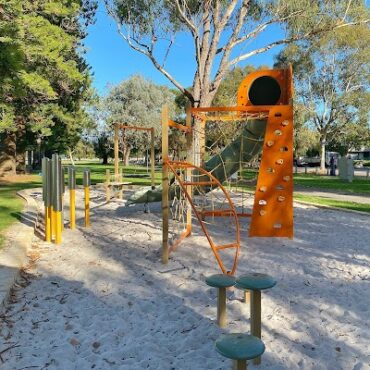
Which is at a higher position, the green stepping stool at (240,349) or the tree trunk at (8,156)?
the tree trunk at (8,156)

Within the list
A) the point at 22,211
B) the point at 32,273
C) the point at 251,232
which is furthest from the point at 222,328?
the point at 22,211

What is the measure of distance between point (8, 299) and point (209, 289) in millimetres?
2111

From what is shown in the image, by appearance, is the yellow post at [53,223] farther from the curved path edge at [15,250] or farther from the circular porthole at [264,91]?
the circular porthole at [264,91]

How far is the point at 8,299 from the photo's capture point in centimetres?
425

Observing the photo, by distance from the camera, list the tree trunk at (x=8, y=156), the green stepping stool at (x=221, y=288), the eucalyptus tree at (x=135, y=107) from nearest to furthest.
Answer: the green stepping stool at (x=221, y=288), the tree trunk at (x=8, y=156), the eucalyptus tree at (x=135, y=107)

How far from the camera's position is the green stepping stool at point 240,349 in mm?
2262

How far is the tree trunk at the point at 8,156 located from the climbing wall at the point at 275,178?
18.3 meters

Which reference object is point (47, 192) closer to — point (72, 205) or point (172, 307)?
point (72, 205)

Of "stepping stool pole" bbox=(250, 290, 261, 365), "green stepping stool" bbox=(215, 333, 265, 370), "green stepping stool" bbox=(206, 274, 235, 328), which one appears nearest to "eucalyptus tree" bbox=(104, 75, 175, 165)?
"green stepping stool" bbox=(206, 274, 235, 328)

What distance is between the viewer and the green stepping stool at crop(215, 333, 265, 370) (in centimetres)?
226

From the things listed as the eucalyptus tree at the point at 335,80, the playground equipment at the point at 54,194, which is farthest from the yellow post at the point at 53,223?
the eucalyptus tree at the point at 335,80

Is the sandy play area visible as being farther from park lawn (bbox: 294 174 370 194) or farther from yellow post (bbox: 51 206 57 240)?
park lawn (bbox: 294 174 370 194)

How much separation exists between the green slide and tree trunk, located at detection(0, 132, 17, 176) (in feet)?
49.7

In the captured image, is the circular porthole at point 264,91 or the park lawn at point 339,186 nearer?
the circular porthole at point 264,91
